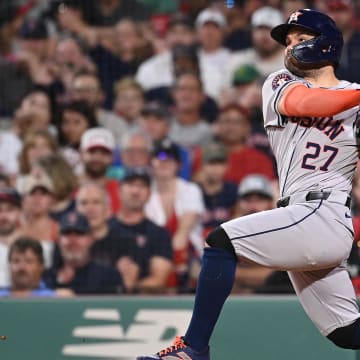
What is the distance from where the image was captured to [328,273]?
350 cm

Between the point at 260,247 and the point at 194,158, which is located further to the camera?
the point at 194,158

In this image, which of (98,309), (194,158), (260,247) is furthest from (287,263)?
(194,158)

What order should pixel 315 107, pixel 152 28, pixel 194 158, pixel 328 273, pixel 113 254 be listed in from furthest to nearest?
1. pixel 152 28
2. pixel 194 158
3. pixel 113 254
4. pixel 328 273
5. pixel 315 107

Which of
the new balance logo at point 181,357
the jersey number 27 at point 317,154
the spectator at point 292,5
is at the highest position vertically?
the spectator at point 292,5

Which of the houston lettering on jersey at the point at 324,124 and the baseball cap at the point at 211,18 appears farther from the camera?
the baseball cap at the point at 211,18

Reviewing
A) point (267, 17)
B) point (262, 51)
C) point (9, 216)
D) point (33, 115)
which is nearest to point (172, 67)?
point (262, 51)

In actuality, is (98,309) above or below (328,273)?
below

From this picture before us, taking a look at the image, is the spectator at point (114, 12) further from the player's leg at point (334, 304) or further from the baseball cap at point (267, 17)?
the player's leg at point (334, 304)

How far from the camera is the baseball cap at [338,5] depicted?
7.23 m

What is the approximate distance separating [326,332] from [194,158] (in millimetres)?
3469

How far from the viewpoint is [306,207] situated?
131 inches

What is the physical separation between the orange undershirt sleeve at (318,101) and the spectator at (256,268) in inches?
65.9

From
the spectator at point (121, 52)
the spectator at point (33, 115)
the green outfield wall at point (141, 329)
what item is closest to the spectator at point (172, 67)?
the spectator at point (121, 52)

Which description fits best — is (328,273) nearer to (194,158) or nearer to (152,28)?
(194,158)
